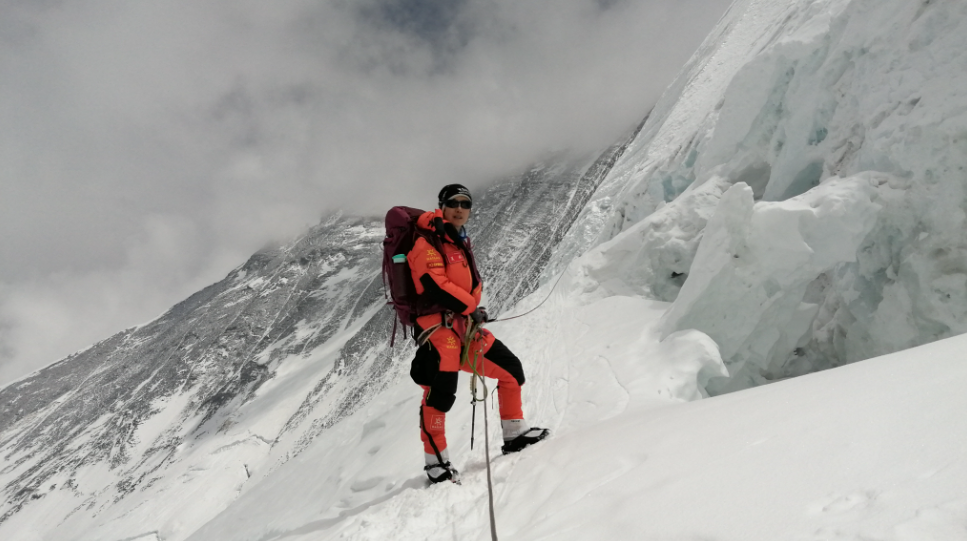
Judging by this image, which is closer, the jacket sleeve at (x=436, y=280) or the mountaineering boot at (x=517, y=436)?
the jacket sleeve at (x=436, y=280)

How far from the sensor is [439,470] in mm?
3965

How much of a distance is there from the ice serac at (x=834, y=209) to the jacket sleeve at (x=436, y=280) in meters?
4.29

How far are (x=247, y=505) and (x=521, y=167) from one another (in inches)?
7394

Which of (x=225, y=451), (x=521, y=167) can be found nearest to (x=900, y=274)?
(x=225, y=451)

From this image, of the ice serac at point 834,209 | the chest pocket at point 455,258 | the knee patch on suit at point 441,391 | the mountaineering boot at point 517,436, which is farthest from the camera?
the ice serac at point 834,209

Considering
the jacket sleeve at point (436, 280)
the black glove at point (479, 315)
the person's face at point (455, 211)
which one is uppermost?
the person's face at point (455, 211)

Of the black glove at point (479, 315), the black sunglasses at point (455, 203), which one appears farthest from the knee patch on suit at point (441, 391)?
the black sunglasses at point (455, 203)

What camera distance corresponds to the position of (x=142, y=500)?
292ft

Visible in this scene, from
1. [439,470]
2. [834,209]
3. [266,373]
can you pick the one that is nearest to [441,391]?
[439,470]

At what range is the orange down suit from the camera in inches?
158

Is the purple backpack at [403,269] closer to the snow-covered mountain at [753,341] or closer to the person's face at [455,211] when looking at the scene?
the person's face at [455,211]

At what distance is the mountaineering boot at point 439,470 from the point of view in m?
3.94

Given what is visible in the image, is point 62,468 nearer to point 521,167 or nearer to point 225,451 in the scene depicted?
point 225,451

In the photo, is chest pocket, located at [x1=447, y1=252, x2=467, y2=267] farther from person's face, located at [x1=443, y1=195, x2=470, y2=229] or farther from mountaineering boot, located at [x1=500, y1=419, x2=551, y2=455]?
mountaineering boot, located at [x1=500, y1=419, x2=551, y2=455]
